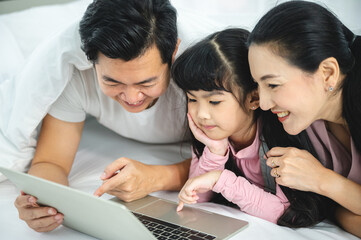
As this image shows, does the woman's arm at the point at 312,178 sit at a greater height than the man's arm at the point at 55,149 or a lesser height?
greater

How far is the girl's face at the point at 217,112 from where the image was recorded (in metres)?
1.13


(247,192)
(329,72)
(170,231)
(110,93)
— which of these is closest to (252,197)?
(247,192)

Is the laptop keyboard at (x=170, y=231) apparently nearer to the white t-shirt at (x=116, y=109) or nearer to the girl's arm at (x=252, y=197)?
the girl's arm at (x=252, y=197)

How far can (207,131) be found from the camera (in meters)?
1.20

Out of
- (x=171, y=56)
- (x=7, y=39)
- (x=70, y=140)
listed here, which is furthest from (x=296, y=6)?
(x=7, y=39)

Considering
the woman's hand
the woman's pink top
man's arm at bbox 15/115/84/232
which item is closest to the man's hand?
the woman's hand

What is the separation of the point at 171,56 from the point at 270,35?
34cm

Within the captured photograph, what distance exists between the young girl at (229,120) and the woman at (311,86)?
0.08m

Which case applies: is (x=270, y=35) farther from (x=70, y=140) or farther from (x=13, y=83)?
(x=13, y=83)

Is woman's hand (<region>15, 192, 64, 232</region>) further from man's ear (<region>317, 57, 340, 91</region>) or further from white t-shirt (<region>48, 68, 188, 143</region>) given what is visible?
man's ear (<region>317, 57, 340, 91</region>)

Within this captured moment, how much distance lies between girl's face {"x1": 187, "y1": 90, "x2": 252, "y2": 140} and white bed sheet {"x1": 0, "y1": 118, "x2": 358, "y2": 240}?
0.69 ft

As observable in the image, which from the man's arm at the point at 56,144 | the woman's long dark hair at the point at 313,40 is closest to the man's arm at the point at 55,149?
the man's arm at the point at 56,144

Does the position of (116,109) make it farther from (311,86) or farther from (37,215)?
(311,86)

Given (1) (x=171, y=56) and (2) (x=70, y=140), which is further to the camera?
(2) (x=70, y=140)
